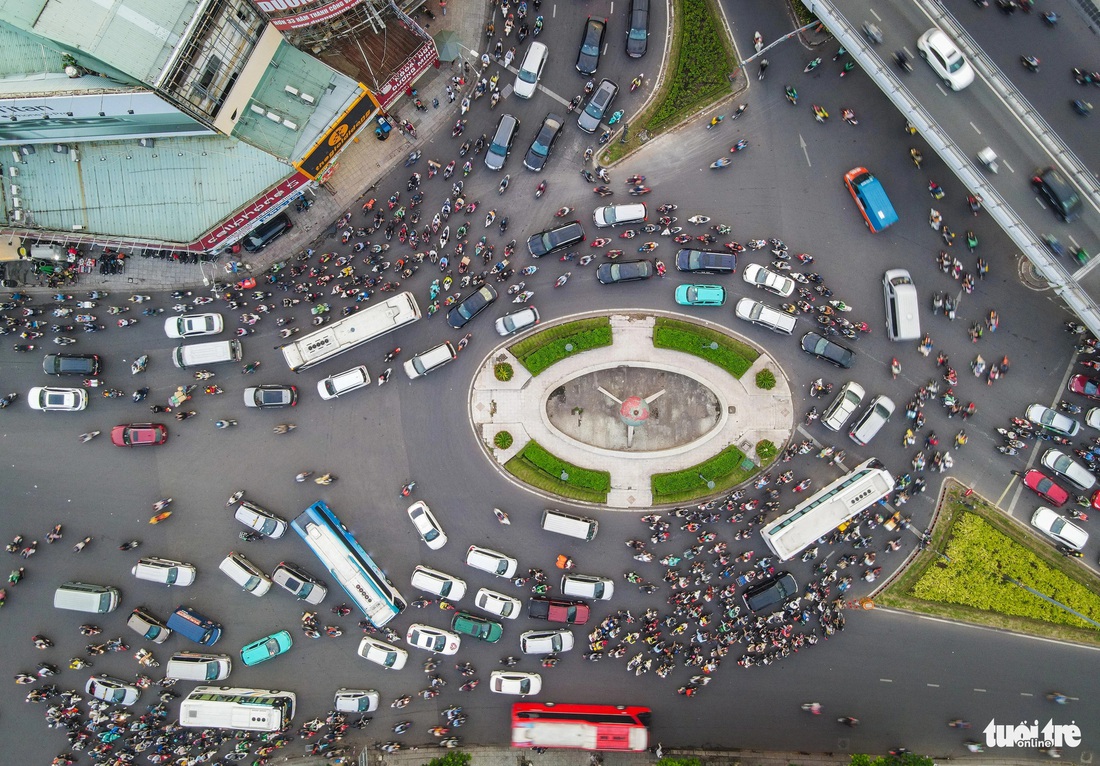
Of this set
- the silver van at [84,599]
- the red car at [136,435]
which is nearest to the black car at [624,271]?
the red car at [136,435]

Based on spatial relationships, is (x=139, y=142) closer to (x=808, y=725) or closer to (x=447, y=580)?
(x=447, y=580)

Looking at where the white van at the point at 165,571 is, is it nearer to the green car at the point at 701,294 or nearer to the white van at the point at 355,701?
the white van at the point at 355,701

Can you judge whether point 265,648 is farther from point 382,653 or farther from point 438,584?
point 438,584

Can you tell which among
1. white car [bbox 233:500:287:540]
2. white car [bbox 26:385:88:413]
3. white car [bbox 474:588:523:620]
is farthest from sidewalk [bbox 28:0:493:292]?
white car [bbox 474:588:523:620]

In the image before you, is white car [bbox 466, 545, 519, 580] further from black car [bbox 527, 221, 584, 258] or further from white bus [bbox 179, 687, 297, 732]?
black car [bbox 527, 221, 584, 258]

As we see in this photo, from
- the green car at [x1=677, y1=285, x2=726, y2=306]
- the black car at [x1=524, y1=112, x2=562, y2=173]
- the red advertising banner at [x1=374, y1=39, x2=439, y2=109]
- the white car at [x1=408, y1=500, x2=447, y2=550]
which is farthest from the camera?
the white car at [x1=408, y1=500, x2=447, y2=550]

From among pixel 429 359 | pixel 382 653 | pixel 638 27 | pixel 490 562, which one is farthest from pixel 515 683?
pixel 638 27
